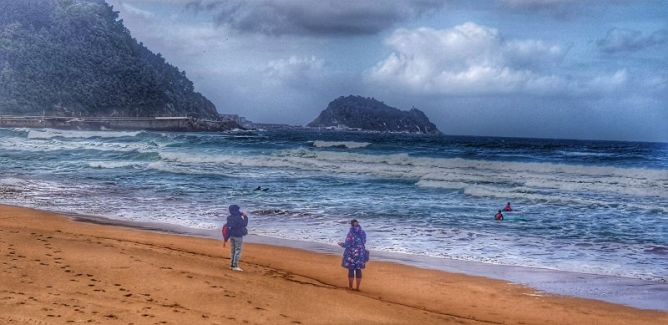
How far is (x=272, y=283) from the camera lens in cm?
1092

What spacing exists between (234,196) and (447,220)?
407 inches

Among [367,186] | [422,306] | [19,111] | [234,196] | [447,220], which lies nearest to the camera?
[422,306]

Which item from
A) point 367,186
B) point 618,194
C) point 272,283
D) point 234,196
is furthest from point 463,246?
point 618,194

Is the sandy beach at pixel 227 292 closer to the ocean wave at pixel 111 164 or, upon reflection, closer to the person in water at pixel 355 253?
the person in water at pixel 355 253

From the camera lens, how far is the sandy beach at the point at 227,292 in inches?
330

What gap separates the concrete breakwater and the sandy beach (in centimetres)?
11501

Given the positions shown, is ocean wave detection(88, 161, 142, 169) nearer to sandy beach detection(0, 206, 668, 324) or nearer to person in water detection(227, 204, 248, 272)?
sandy beach detection(0, 206, 668, 324)

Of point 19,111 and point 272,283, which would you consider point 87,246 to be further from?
point 19,111

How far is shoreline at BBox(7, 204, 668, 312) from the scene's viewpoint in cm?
1191

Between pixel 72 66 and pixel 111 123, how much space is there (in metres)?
37.2

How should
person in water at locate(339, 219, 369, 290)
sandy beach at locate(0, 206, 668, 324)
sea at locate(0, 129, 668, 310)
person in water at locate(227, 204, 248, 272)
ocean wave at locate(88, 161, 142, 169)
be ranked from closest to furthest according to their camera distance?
sandy beach at locate(0, 206, 668, 324), person in water at locate(339, 219, 369, 290), person in water at locate(227, 204, 248, 272), sea at locate(0, 129, 668, 310), ocean wave at locate(88, 161, 142, 169)

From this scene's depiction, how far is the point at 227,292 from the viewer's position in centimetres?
977

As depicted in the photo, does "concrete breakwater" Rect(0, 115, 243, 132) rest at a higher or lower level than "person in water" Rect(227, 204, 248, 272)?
higher

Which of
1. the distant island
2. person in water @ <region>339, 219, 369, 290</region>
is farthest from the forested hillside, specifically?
person in water @ <region>339, 219, 369, 290</region>
